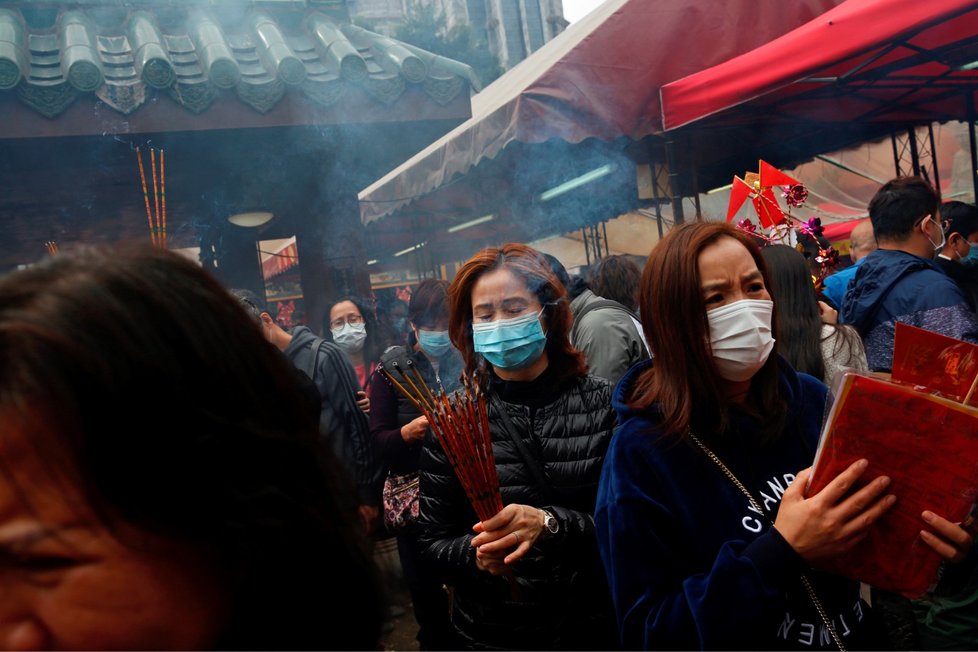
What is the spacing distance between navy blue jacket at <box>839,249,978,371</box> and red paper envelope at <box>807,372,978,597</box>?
2009 mm

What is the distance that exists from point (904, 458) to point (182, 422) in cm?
125

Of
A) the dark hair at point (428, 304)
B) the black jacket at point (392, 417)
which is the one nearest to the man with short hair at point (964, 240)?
the dark hair at point (428, 304)

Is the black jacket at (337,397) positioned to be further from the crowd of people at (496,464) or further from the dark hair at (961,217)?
the dark hair at (961,217)

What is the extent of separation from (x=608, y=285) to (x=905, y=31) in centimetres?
215

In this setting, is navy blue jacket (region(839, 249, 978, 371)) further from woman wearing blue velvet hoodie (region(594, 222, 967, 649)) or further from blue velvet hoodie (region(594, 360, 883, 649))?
blue velvet hoodie (region(594, 360, 883, 649))

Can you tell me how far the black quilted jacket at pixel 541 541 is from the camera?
212cm

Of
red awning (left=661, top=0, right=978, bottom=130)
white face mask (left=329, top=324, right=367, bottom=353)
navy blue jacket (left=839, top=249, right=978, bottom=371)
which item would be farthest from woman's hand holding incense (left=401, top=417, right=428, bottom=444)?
red awning (left=661, top=0, right=978, bottom=130)

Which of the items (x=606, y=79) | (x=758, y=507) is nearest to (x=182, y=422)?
(x=758, y=507)

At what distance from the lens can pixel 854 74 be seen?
4.79 meters

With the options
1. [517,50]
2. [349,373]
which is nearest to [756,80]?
[349,373]

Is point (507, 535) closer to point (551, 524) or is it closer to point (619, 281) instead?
point (551, 524)

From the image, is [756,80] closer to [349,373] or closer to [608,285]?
[608,285]

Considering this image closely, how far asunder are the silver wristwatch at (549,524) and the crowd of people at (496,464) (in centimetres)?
1

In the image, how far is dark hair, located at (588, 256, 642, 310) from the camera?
4254mm
